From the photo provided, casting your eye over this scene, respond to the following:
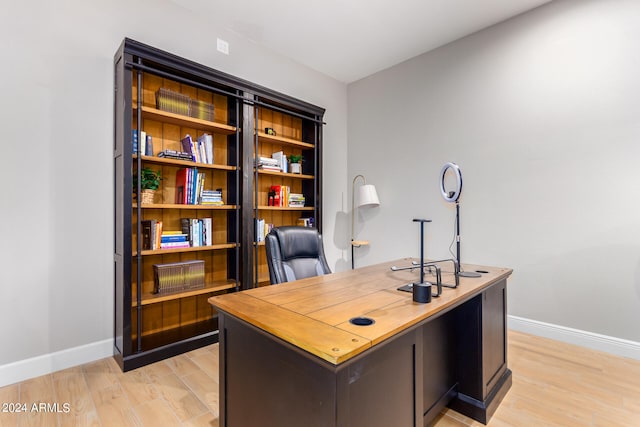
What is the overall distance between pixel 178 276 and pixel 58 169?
1151 mm

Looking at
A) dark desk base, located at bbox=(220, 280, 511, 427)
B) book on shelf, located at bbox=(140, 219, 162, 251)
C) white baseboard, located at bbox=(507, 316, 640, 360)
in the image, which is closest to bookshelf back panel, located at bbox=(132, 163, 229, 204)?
book on shelf, located at bbox=(140, 219, 162, 251)

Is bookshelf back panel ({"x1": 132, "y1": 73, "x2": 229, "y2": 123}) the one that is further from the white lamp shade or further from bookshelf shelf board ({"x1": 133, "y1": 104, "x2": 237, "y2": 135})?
the white lamp shade

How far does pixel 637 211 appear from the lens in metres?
2.35

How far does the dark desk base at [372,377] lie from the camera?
0.95 meters

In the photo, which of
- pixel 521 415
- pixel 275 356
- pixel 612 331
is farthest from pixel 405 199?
pixel 275 356

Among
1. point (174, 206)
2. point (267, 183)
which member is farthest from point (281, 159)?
point (174, 206)

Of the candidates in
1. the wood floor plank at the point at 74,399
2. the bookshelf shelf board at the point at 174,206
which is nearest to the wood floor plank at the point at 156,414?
the wood floor plank at the point at 74,399

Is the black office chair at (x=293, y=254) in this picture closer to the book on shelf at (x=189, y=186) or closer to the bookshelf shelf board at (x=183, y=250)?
the bookshelf shelf board at (x=183, y=250)

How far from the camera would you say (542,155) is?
2.78m

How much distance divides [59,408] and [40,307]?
74cm

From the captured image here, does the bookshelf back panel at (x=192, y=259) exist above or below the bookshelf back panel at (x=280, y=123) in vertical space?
below

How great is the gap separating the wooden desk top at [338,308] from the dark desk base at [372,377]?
35 millimetres

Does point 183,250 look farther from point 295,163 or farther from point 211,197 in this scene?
point 295,163

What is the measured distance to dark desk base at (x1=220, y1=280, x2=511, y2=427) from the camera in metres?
0.95
